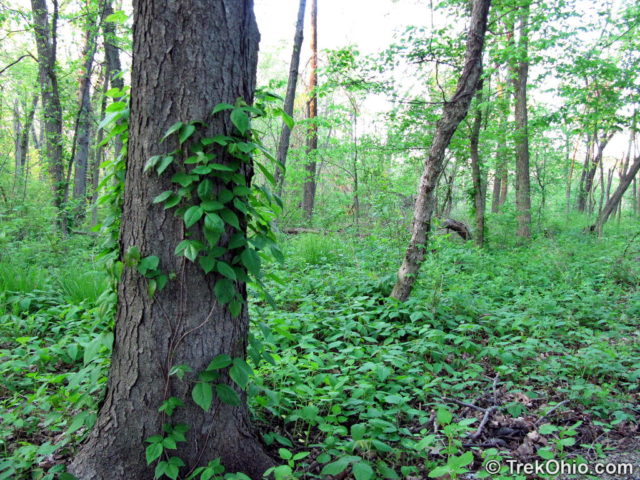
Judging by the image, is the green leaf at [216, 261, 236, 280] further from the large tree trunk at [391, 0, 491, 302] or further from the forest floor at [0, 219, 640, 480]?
the large tree trunk at [391, 0, 491, 302]

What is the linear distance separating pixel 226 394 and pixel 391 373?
1.41 metres

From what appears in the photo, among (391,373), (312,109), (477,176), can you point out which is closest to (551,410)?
(391,373)

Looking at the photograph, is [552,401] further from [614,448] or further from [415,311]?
[415,311]

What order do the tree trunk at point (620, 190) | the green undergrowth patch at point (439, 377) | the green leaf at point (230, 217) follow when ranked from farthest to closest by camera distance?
1. the tree trunk at point (620, 190)
2. the green undergrowth patch at point (439, 377)
3. the green leaf at point (230, 217)

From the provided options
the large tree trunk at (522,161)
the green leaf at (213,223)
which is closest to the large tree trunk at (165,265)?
the green leaf at (213,223)

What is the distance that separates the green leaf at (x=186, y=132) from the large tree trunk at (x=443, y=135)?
301 cm

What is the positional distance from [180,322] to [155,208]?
0.54m

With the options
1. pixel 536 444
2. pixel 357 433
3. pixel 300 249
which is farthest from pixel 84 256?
pixel 536 444

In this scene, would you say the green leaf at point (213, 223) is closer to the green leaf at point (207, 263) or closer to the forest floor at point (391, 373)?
the green leaf at point (207, 263)

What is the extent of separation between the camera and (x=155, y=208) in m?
1.73

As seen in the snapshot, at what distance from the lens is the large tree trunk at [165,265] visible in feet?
5.58

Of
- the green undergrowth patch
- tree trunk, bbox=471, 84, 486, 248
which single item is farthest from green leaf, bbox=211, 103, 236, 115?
tree trunk, bbox=471, 84, 486, 248

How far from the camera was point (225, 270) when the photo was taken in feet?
5.61

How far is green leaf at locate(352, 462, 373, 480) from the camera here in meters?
1.69
